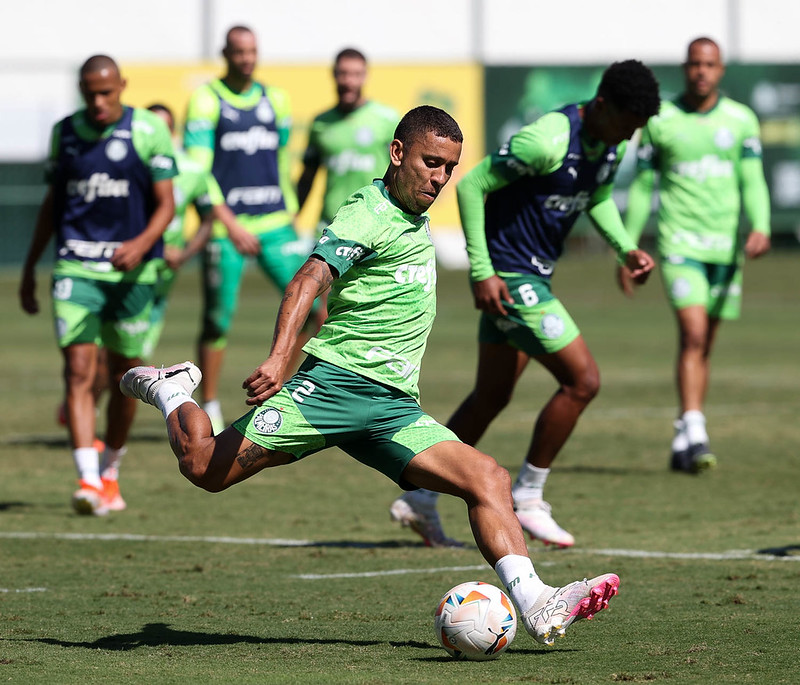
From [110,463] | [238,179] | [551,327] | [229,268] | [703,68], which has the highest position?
[703,68]

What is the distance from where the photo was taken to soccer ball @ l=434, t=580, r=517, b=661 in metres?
5.75

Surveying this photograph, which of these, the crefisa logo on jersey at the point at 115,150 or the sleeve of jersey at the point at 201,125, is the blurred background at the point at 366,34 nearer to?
the sleeve of jersey at the point at 201,125

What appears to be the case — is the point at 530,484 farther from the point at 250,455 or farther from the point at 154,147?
the point at 154,147

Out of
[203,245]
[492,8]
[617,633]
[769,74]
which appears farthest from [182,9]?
[617,633]

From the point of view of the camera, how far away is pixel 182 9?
41406 mm

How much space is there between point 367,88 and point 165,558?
2722 cm

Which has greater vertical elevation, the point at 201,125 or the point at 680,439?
A: the point at 201,125

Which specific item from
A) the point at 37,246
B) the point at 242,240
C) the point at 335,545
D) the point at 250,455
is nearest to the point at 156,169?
the point at 37,246

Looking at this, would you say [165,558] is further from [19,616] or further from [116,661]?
[116,661]

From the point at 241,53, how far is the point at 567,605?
25.1 feet

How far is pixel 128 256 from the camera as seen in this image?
949cm

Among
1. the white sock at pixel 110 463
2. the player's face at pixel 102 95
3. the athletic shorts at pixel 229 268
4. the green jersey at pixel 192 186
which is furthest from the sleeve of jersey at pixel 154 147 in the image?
the athletic shorts at pixel 229 268

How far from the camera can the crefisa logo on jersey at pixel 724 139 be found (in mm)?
11711

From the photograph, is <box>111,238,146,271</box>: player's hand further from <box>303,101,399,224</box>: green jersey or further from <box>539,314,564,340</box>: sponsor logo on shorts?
<box>303,101,399,224</box>: green jersey
